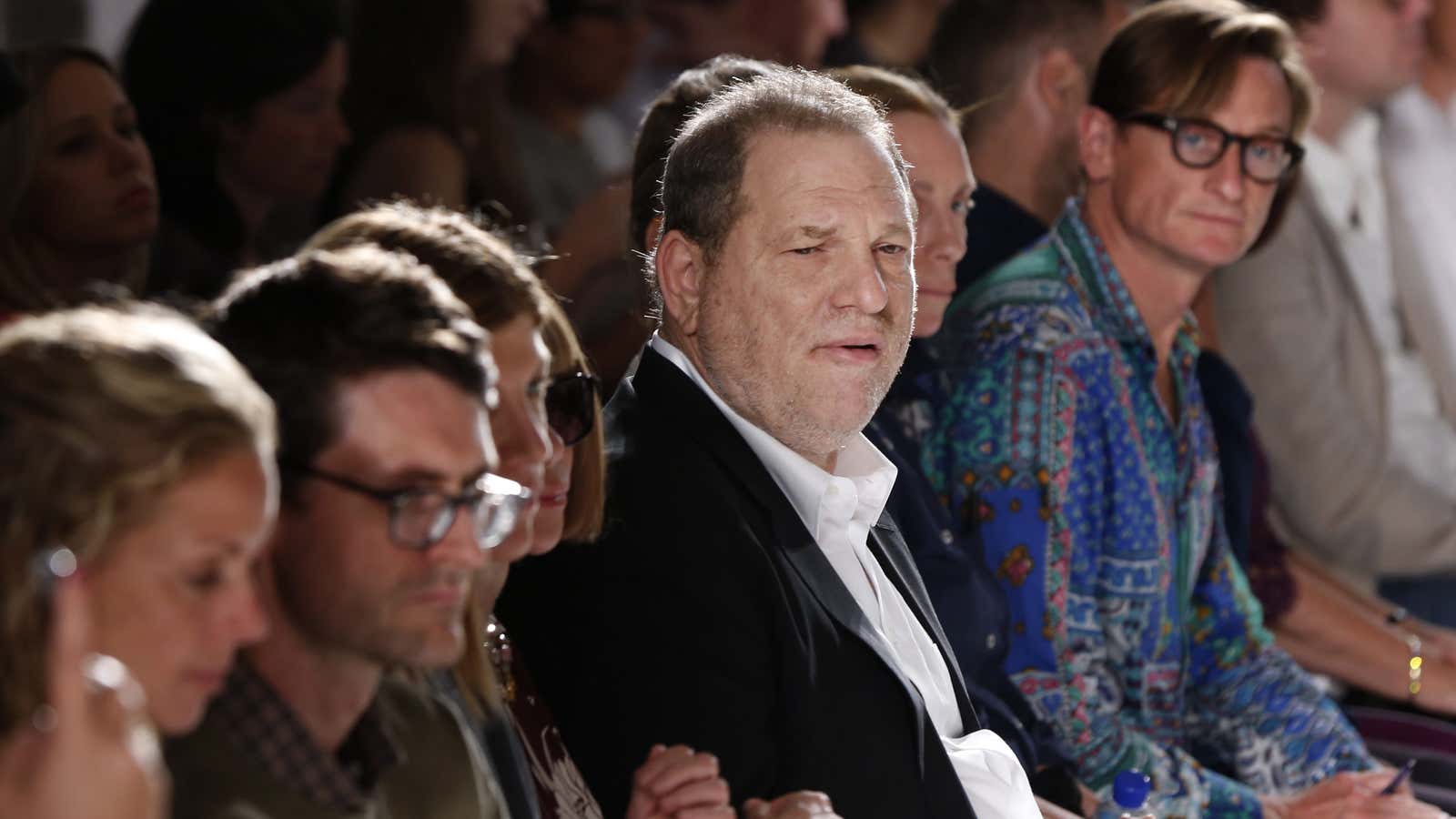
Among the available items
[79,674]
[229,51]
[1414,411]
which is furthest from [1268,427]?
[79,674]

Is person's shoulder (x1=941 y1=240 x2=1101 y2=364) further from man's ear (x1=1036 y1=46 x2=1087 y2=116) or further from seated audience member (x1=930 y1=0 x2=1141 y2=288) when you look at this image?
man's ear (x1=1036 y1=46 x2=1087 y2=116)

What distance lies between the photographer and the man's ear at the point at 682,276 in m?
2.09

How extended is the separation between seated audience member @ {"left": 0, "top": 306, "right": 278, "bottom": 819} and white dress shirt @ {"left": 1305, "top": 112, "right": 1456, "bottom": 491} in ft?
10.4

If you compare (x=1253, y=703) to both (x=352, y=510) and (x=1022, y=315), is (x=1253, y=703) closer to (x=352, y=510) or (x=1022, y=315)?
(x=1022, y=315)

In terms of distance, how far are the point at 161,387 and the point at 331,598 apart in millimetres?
255

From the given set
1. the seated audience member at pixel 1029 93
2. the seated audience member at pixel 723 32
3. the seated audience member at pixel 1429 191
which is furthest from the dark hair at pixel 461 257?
the seated audience member at pixel 723 32

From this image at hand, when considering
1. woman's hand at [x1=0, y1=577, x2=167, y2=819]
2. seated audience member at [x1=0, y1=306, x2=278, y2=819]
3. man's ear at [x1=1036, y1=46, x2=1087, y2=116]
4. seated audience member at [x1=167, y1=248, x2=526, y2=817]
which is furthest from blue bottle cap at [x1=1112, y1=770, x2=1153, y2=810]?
man's ear at [x1=1036, y1=46, x2=1087, y2=116]

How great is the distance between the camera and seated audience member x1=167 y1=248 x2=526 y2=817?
138cm

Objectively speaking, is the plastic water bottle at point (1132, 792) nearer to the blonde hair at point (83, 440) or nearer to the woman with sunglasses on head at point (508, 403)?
the woman with sunglasses on head at point (508, 403)

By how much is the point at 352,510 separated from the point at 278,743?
17cm

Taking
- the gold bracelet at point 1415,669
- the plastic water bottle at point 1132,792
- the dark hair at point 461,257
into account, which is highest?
the dark hair at point 461,257

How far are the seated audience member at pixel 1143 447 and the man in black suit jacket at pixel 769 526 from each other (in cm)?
52

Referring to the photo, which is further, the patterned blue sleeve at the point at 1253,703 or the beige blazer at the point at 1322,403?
the beige blazer at the point at 1322,403

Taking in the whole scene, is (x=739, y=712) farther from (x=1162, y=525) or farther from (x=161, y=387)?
(x=1162, y=525)
